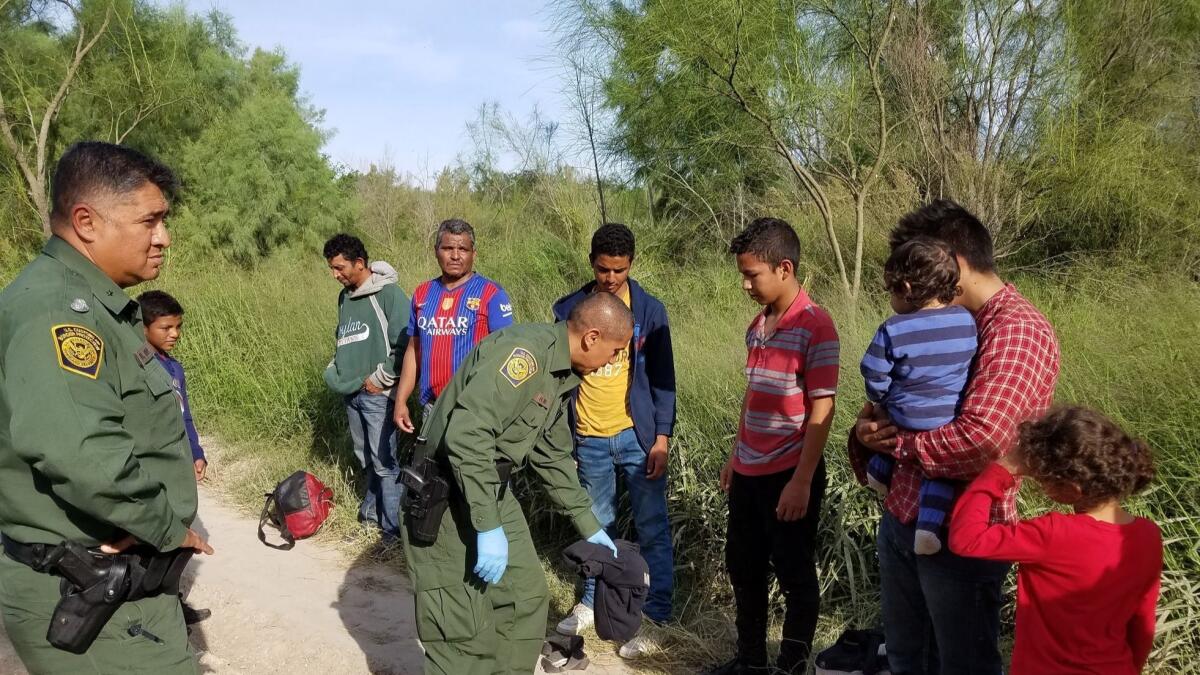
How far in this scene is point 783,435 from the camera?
3.02 m

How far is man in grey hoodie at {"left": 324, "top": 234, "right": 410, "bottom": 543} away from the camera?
16.8 feet

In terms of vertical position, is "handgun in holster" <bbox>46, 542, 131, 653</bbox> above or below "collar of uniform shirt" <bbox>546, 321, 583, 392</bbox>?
below

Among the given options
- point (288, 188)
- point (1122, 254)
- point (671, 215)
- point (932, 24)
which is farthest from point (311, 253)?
point (1122, 254)

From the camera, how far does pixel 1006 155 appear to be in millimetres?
7938

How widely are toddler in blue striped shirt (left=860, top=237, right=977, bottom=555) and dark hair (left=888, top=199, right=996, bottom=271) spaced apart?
0.27 ft

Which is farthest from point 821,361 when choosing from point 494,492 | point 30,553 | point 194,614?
point 194,614

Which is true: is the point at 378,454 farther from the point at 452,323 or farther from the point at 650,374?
the point at 650,374

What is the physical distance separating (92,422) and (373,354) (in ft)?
11.0

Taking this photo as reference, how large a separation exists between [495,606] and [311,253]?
47.6 feet

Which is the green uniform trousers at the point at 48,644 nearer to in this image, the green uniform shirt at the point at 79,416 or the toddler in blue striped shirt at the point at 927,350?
the green uniform shirt at the point at 79,416

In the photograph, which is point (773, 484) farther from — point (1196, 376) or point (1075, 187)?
point (1075, 187)

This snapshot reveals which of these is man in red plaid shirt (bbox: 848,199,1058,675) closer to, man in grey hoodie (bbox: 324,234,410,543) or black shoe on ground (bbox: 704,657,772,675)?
black shoe on ground (bbox: 704,657,772,675)

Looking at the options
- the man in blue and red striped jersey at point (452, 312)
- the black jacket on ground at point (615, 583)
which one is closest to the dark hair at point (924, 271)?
the black jacket on ground at point (615, 583)

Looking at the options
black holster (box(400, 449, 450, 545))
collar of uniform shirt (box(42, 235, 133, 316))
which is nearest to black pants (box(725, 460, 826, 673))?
black holster (box(400, 449, 450, 545))
